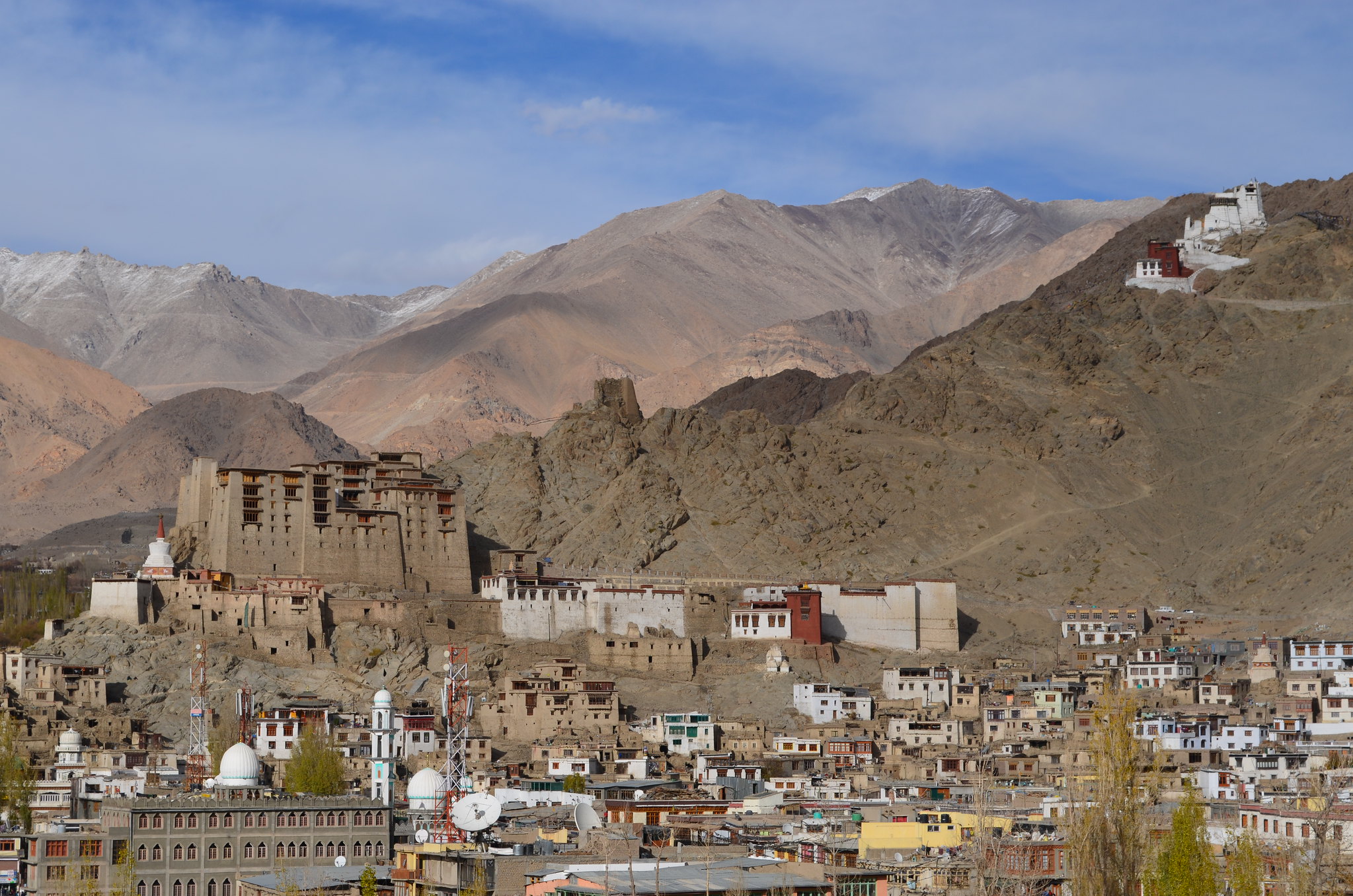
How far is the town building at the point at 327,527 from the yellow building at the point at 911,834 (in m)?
66.1

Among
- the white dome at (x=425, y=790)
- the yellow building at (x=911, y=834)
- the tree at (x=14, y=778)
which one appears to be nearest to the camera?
the yellow building at (x=911, y=834)

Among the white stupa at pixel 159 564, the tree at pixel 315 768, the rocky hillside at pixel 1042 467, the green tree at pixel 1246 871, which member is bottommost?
the green tree at pixel 1246 871

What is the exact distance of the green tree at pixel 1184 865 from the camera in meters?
54.9

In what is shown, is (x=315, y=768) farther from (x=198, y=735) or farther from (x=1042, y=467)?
(x=1042, y=467)

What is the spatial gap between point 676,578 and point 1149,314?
6646 centimetres

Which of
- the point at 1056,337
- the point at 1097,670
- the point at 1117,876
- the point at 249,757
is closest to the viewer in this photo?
the point at 1117,876

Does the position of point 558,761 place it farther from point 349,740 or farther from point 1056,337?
point 1056,337

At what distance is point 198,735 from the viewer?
99.4 m

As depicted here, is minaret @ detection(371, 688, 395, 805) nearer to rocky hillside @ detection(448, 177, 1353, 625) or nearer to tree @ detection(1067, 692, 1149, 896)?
tree @ detection(1067, 692, 1149, 896)

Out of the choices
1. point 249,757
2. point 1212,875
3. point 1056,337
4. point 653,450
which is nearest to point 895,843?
point 1212,875

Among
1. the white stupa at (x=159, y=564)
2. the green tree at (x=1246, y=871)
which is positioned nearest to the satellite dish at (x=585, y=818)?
the green tree at (x=1246, y=871)

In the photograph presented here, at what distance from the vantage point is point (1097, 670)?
428ft

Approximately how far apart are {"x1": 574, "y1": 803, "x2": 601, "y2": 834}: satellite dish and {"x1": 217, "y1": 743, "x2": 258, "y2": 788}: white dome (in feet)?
36.3

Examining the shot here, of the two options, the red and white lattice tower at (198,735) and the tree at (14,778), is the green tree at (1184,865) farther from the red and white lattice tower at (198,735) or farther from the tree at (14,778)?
the tree at (14,778)
